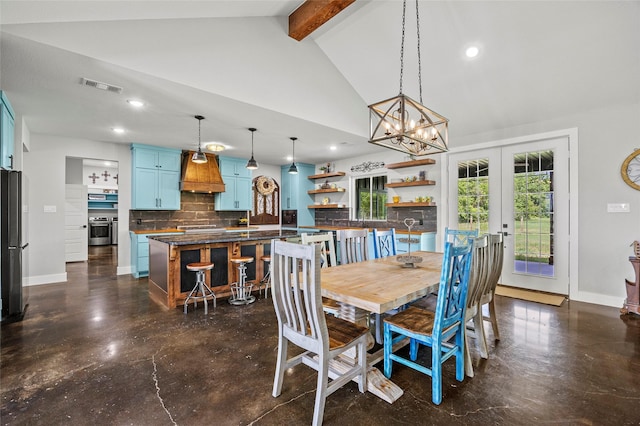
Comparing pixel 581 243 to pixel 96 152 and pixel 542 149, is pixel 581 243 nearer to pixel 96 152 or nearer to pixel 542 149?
pixel 542 149

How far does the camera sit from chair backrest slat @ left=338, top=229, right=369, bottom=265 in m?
2.87

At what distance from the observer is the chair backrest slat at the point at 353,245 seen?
9.43 ft

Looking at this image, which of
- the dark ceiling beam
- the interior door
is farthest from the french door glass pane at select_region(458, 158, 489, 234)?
the interior door

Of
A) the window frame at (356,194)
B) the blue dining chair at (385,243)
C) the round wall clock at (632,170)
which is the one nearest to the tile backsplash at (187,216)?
the window frame at (356,194)

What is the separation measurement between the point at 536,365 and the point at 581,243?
2485mm

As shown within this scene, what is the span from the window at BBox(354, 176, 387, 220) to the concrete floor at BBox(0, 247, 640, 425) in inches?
134

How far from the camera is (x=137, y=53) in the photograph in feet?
8.37

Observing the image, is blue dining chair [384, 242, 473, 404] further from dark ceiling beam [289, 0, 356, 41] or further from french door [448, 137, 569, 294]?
french door [448, 137, 569, 294]

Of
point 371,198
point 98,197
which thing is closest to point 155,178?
point 371,198

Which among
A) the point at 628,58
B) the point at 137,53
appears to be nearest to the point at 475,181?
the point at 628,58

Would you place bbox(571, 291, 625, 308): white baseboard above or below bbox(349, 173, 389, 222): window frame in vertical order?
below

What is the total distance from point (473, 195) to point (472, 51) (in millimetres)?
2239

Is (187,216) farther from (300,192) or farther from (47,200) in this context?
(300,192)

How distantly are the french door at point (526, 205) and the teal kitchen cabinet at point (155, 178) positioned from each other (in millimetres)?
5458
